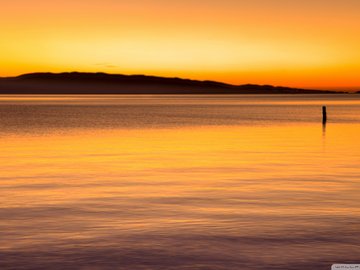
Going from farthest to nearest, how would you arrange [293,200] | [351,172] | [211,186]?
[351,172], [211,186], [293,200]

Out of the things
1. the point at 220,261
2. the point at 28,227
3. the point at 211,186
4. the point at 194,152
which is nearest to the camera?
the point at 220,261

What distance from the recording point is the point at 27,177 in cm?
2544

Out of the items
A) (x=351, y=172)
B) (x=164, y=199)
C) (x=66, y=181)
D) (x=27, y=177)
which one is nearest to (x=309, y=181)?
(x=351, y=172)

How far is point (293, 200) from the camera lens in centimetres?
1956

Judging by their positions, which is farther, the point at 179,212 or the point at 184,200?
the point at 184,200

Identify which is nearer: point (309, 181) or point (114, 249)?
point (114, 249)

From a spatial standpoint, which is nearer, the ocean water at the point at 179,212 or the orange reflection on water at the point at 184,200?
the ocean water at the point at 179,212

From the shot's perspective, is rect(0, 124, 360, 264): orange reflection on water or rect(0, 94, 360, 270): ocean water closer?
rect(0, 94, 360, 270): ocean water

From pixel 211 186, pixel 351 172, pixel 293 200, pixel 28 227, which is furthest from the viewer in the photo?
pixel 351 172

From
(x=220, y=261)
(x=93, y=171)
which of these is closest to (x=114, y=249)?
(x=220, y=261)

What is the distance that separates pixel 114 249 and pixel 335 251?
4388mm

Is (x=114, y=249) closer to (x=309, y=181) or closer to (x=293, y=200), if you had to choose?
(x=293, y=200)

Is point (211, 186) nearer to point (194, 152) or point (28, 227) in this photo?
point (28, 227)

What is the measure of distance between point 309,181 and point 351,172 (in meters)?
3.63
